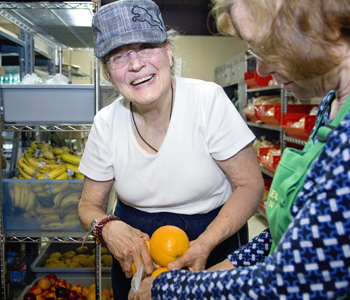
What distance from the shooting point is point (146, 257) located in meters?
1.18

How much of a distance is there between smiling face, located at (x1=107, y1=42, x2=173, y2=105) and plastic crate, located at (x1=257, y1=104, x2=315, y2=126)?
2.65 meters

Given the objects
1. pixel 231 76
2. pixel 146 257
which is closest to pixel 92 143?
pixel 146 257

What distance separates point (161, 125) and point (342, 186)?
0.97 m

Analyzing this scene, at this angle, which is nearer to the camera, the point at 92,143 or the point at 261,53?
the point at 261,53

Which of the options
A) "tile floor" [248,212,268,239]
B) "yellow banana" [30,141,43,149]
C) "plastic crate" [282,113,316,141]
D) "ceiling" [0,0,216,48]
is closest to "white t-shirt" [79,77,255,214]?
"ceiling" [0,0,216,48]

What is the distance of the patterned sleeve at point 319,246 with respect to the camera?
1.83ft

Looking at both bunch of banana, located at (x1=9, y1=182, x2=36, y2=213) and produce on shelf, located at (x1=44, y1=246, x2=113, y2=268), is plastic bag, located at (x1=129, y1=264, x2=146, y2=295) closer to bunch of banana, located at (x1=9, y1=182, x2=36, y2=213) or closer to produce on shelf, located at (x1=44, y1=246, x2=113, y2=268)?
bunch of banana, located at (x1=9, y1=182, x2=36, y2=213)

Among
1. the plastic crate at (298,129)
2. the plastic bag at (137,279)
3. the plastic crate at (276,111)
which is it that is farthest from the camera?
the plastic crate at (276,111)

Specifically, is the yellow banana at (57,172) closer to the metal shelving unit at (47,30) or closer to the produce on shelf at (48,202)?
the produce on shelf at (48,202)

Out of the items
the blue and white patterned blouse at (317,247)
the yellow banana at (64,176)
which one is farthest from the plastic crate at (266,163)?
the blue and white patterned blouse at (317,247)

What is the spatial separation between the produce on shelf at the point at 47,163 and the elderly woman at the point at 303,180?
1.66m

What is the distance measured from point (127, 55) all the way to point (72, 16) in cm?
110

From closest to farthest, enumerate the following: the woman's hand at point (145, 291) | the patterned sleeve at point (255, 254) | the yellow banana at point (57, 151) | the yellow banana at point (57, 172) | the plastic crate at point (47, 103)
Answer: the woman's hand at point (145, 291)
the patterned sleeve at point (255, 254)
the plastic crate at point (47, 103)
the yellow banana at point (57, 172)
the yellow banana at point (57, 151)

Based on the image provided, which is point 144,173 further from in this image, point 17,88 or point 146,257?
point 17,88
